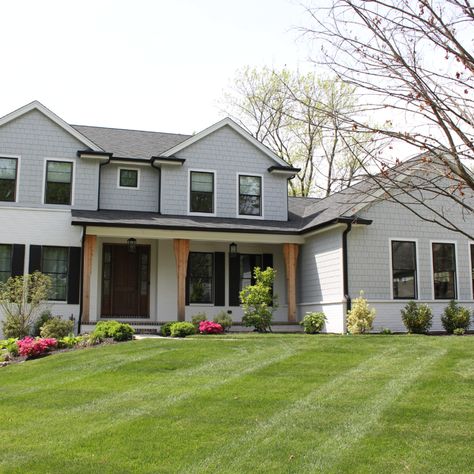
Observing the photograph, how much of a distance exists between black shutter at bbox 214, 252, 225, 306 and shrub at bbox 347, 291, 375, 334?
14.6 ft

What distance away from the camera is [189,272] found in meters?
18.2

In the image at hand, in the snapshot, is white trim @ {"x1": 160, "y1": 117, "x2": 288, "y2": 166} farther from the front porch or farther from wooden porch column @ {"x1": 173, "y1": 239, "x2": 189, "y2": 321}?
wooden porch column @ {"x1": 173, "y1": 239, "x2": 189, "y2": 321}

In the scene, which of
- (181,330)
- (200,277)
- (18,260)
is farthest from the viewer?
(200,277)

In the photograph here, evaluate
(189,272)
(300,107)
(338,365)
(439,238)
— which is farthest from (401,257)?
(300,107)

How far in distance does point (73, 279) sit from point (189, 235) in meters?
3.38

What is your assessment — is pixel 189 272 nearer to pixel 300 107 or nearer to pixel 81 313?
pixel 81 313

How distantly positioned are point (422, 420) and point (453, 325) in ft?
33.3

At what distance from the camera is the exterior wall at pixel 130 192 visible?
18172mm

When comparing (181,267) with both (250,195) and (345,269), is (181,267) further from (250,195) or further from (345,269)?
(345,269)

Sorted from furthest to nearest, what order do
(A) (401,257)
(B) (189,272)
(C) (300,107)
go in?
1. (B) (189,272)
2. (A) (401,257)
3. (C) (300,107)

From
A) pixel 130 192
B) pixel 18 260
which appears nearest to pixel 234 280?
pixel 130 192

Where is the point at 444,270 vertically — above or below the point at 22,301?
above

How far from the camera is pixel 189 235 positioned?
16.8 meters

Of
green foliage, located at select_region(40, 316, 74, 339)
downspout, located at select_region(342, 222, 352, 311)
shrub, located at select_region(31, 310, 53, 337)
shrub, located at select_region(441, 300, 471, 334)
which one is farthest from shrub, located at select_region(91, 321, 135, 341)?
shrub, located at select_region(441, 300, 471, 334)
